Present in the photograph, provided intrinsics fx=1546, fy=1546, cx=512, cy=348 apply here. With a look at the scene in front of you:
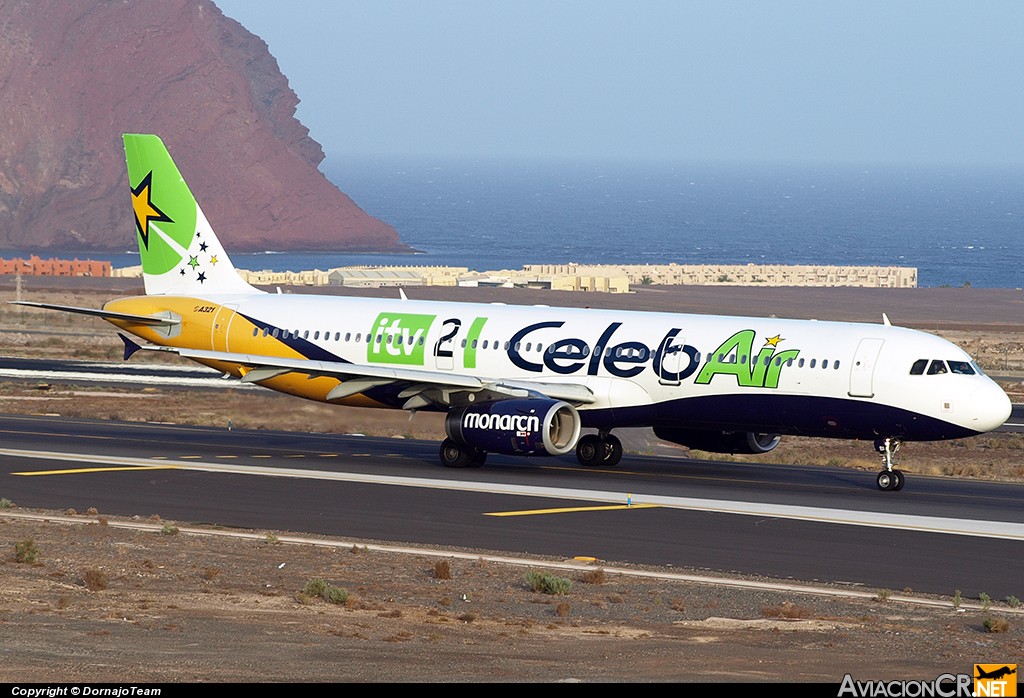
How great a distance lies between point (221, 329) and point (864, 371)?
17615mm

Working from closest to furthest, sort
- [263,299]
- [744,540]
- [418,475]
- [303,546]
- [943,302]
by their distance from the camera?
[303,546] → [744,540] → [418,475] → [263,299] → [943,302]

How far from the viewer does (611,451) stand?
3925 cm

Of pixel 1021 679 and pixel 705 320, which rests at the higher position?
pixel 705 320

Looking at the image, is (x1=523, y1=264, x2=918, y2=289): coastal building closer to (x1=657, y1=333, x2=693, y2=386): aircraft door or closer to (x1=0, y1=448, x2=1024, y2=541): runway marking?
(x1=657, y1=333, x2=693, y2=386): aircraft door

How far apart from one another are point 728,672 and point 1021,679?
121 inches

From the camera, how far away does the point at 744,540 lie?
2769cm

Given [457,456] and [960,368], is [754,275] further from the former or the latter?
[960,368]

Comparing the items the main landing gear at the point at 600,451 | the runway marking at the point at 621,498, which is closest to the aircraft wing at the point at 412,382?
the main landing gear at the point at 600,451

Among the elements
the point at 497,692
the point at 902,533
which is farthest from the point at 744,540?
the point at 497,692

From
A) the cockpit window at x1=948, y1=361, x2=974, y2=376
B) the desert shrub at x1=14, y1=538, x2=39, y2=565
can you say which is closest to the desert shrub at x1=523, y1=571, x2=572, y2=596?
the desert shrub at x1=14, y1=538, x2=39, y2=565

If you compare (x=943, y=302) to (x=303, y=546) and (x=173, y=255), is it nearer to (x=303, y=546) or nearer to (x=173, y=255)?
(x=173, y=255)

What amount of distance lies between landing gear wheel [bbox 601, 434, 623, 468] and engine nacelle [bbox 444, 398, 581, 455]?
2913mm

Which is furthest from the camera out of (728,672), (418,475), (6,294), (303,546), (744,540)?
(6,294)

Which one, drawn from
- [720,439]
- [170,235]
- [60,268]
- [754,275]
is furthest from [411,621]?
[60,268]
